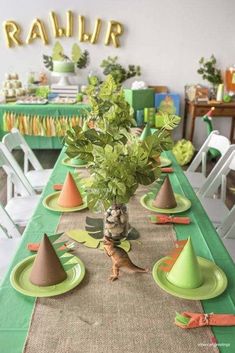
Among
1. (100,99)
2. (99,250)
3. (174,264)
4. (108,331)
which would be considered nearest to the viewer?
(108,331)

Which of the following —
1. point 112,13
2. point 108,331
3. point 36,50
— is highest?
point 112,13

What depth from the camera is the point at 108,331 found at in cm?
73

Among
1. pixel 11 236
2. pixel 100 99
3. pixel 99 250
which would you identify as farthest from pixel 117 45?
pixel 99 250

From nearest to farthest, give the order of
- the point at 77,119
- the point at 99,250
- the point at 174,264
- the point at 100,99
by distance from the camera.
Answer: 1. the point at 174,264
2. the point at 99,250
3. the point at 100,99
4. the point at 77,119

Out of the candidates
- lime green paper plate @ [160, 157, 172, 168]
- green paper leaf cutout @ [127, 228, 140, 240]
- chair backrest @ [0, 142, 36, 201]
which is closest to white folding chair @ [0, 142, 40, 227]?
chair backrest @ [0, 142, 36, 201]

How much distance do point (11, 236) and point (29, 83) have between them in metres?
2.99

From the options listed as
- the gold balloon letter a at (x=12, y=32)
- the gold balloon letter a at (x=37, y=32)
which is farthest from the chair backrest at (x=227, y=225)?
the gold balloon letter a at (x=12, y=32)

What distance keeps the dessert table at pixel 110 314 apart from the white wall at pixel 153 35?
354 cm

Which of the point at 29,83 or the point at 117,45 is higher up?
the point at 117,45

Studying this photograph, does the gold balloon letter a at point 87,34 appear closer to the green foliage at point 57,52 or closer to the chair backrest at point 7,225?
the green foliage at point 57,52

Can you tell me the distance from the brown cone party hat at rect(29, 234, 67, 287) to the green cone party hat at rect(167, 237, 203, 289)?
0.93ft

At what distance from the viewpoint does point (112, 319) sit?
761 mm

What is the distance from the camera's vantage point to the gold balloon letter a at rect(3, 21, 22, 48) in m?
4.05

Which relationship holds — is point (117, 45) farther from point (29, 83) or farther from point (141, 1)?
point (29, 83)
